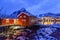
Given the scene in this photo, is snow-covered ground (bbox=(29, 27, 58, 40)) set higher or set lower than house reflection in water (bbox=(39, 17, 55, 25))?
lower

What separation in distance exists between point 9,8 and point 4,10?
65 millimetres

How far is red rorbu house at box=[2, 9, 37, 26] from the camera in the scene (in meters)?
2.34

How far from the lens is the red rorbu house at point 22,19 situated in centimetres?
234

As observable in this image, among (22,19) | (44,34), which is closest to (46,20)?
(44,34)

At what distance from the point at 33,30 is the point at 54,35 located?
0.25 m

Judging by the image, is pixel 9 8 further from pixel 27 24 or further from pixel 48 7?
pixel 48 7

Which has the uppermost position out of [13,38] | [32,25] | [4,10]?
[4,10]

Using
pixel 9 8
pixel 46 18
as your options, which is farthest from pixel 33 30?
pixel 9 8

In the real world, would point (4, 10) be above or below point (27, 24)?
above

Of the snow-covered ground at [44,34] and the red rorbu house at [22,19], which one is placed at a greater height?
the red rorbu house at [22,19]

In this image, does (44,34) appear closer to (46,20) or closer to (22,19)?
(46,20)

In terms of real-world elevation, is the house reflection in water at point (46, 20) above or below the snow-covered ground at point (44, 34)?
above

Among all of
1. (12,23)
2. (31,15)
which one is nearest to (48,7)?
(31,15)

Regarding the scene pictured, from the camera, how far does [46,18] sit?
232 centimetres
